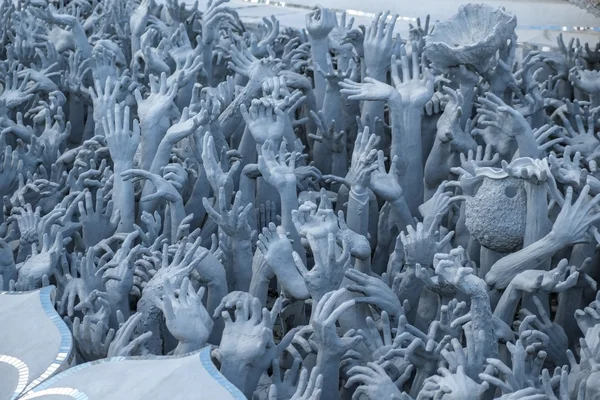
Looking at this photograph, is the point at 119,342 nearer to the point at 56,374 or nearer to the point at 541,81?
the point at 56,374

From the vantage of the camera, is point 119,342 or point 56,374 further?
point 119,342

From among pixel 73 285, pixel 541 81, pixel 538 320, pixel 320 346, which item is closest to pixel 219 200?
pixel 73 285

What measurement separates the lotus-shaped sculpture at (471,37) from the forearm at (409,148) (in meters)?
0.21

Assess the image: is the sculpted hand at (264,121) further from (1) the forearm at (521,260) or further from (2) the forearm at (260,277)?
(1) the forearm at (521,260)

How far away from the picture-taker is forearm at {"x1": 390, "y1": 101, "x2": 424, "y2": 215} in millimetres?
3180

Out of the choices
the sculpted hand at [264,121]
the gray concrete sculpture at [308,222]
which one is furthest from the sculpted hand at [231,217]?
the sculpted hand at [264,121]

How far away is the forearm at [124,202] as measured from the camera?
10.1 ft

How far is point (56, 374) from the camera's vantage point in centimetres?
213

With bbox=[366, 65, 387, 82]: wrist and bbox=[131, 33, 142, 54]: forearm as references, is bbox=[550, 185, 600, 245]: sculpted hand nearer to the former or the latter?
bbox=[366, 65, 387, 82]: wrist

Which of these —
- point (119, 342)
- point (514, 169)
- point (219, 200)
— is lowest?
point (119, 342)

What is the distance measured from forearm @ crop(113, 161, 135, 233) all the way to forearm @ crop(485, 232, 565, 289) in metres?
1.13

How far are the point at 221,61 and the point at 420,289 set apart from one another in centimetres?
179

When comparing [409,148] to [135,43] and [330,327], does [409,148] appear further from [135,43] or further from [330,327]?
[135,43]

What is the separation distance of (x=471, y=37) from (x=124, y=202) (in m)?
1.30
